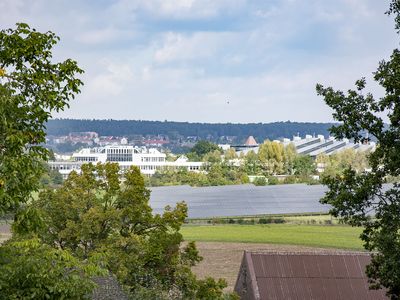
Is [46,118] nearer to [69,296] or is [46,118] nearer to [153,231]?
[69,296]

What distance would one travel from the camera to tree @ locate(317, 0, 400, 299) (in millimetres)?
16672

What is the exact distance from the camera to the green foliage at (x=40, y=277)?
10.9 m

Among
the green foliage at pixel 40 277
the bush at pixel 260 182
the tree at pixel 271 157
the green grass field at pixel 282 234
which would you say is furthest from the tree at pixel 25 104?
the tree at pixel 271 157

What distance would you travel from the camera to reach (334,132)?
17281 mm

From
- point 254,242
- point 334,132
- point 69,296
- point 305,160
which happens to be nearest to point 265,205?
point 254,242

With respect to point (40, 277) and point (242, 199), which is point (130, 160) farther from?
point (40, 277)

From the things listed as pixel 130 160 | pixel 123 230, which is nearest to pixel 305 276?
pixel 123 230

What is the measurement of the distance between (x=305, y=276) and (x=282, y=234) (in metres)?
37.5

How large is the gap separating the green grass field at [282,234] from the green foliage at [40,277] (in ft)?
143

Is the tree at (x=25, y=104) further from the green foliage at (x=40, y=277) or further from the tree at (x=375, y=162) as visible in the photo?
the tree at (x=375, y=162)

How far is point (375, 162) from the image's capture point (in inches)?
699

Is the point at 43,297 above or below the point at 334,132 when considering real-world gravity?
below

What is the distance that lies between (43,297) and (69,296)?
0.43 meters

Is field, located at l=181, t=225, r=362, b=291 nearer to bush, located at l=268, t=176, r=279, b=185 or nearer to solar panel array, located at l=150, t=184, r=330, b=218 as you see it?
solar panel array, located at l=150, t=184, r=330, b=218
